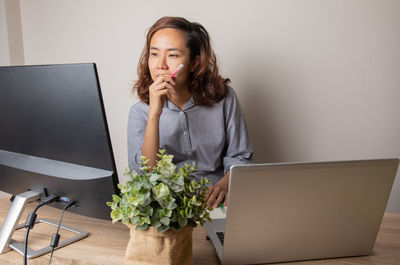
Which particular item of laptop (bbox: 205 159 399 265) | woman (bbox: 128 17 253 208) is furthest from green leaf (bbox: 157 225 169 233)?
woman (bbox: 128 17 253 208)


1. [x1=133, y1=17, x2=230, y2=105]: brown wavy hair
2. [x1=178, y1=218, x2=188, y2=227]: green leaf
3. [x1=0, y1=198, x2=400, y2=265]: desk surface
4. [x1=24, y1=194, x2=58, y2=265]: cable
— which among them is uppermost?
[x1=133, y1=17, x2=230, y2=105]: brown wavy hair

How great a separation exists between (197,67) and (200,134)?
1.07ft

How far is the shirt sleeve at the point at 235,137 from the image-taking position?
1643 mm

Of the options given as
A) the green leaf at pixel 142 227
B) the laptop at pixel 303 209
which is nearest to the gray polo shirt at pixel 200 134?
the laptop at pixel 303 209

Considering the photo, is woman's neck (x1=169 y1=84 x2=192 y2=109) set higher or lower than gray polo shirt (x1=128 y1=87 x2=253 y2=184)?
higher

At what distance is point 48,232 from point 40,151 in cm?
26

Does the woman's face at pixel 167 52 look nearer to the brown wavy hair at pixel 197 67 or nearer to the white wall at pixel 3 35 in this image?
the brown wavy hair at pixel 197 67

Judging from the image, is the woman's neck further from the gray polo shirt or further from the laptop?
the laptop

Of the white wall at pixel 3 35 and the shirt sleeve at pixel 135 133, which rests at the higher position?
the white wall at pixel 3 35

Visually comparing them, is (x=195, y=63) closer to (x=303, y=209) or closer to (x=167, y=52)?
(x=167, y=52)

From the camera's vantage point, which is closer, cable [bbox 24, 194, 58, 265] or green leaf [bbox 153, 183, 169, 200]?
green leaf [bbox 153, 183, 169, 200]

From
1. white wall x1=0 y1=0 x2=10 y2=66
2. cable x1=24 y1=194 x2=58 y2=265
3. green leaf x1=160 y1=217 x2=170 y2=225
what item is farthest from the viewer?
white wall x1=0 y1=0 x2=10 y2=66

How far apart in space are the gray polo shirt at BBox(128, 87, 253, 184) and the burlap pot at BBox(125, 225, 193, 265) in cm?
93

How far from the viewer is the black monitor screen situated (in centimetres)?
74
